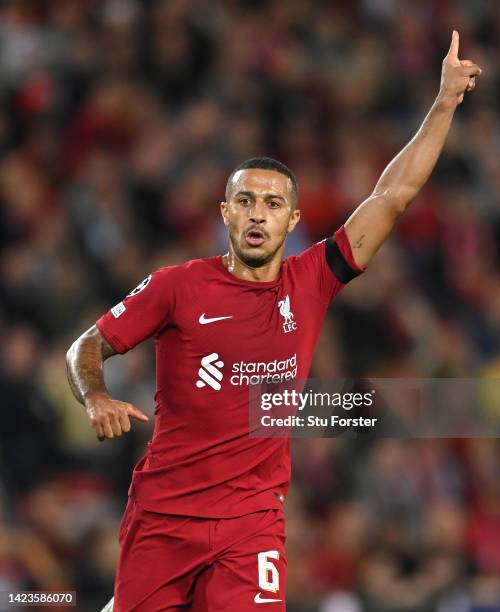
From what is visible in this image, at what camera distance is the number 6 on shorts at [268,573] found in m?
4.17

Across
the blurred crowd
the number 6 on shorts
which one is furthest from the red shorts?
the blurred crowd

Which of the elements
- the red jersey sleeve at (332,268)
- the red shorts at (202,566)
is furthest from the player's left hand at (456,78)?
the red shorts at (202,566)

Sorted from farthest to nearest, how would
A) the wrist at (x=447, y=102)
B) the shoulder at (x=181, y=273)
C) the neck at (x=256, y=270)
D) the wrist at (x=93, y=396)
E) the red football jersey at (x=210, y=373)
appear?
the wrist at (x=447, y=102) < the neck at (x=256, y=270) < the shoulder at (x=181, y=273) < the red football jersey at (x=210, y=373) < the wrist at (x=93, y=396)

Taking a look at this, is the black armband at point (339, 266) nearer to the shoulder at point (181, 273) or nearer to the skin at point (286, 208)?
the skin at point (286, 208)

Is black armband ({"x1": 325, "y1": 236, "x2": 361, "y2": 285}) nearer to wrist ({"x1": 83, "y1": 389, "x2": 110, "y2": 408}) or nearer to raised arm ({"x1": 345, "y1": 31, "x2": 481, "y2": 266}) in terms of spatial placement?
raised arm ({"x1": 345, "y1": 31, "x2": 481, "y2": 266})

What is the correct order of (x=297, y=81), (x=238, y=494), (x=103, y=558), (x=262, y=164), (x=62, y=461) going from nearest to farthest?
(x=238, y=494)
(x=262, y=164)
(x=103, y=558)
(x=62, y=461)
(x=297, y=81)

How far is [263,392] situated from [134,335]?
0.50m

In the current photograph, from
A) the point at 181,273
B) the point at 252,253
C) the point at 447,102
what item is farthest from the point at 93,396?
the point at 447,102

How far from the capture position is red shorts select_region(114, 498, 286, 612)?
416 cm

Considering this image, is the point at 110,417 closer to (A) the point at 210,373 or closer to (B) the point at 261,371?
(A) the point at 210,373

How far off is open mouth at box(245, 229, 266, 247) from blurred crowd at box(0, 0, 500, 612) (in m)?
2.55

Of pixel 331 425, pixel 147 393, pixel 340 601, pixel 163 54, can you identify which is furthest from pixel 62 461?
pixel 163 54

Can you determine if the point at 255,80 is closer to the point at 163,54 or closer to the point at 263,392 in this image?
the point at 163,54

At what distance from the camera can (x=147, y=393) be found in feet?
25.3
